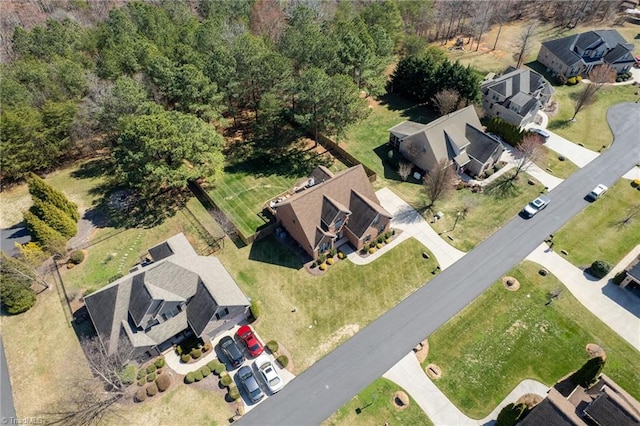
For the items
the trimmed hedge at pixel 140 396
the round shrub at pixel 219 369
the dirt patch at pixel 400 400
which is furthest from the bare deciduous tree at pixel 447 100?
the trimmed hedge at pixel 140 396

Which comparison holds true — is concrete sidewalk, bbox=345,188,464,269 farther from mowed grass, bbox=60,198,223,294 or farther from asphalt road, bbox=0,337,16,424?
asphalt road, bbox=0,337,16,424

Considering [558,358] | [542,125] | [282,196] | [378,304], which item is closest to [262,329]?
[378,304]

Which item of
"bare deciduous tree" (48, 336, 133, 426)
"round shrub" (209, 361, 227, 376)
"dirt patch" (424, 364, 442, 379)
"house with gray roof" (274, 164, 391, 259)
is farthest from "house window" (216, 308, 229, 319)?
"dirt patch" (424, 364, 442, 379)

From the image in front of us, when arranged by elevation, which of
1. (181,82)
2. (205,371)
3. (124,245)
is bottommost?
(205,371)

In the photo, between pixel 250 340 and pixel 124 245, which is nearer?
pixel 250 340

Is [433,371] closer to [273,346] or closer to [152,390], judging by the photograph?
[273,346]

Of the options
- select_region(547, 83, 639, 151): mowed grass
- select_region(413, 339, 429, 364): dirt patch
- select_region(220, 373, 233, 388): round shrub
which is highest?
select_region(547, 83, 639, 151): mowed grass

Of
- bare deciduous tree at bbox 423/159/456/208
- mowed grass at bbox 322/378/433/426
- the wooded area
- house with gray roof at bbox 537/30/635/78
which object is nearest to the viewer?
mowed grass at bbox 322/378/433/426

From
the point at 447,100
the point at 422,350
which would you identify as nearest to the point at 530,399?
the point at 422,350
